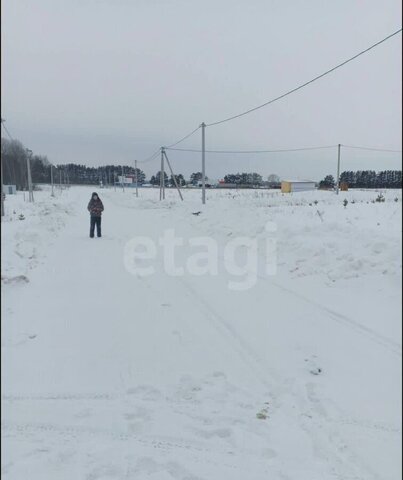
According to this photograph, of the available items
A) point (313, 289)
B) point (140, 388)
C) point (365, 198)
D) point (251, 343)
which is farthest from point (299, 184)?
point (140, 388)

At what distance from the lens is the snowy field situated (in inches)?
98.9

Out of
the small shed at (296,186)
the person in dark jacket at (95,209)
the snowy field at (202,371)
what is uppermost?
the small shed at (296,186)

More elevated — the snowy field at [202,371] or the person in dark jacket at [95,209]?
the person in dark jacket at [95,209]

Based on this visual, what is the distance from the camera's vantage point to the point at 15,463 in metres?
2.21

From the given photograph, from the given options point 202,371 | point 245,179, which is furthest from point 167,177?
point 202,371

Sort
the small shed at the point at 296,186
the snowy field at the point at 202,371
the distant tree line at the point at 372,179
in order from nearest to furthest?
the snowy field at the point at 202,371 < the distant tree line at the point at 372,179 < the small shed at the point at 296,186

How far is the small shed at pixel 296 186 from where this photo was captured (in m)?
21.2

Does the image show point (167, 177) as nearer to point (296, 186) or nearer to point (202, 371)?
point (296, 186)

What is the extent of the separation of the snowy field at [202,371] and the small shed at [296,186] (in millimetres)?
14921

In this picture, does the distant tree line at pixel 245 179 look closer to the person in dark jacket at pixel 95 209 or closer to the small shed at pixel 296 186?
the small shed at pixel 296 186

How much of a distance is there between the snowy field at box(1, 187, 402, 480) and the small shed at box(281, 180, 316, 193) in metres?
14.9

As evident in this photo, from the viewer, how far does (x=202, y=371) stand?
367 centimetres

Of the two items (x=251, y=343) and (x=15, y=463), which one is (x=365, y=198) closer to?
(x=251, y=343)

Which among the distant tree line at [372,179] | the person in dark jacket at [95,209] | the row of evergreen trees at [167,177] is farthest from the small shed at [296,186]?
the person in dark jacket at [95,209]
